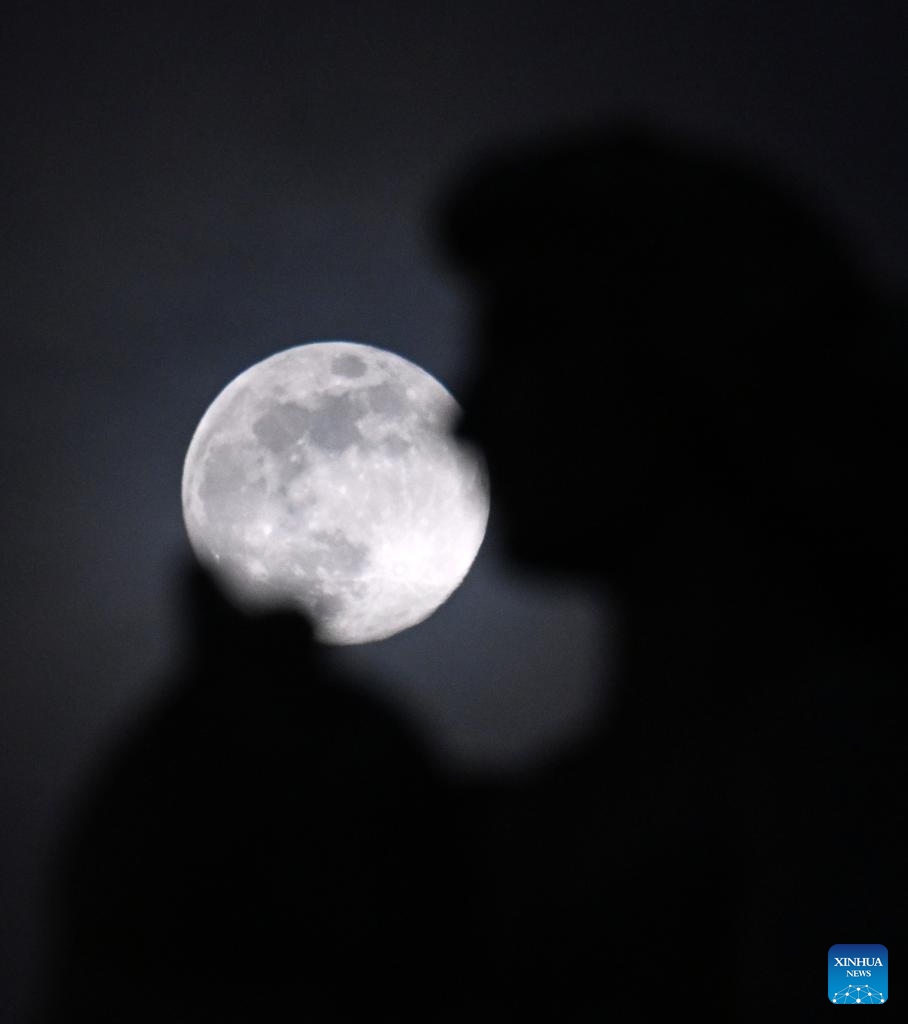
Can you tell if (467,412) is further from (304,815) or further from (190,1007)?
(190,1007)

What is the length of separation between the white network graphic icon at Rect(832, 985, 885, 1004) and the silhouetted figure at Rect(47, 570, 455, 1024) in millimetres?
1012

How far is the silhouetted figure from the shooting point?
2105 mm

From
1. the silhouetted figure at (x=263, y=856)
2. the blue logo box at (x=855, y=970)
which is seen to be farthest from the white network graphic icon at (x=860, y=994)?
the silhouetted figure at (x=263, y=856)

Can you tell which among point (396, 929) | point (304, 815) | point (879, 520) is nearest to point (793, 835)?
point (879, 520)

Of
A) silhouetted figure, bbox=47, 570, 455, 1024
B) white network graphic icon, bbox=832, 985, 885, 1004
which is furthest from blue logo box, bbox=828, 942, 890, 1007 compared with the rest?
silhouetted figure, bbox=47, 570, 455, 1024

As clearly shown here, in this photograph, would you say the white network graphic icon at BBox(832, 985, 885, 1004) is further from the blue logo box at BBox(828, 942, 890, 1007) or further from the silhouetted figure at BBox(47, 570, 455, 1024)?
the silhouetted figure at BBox(47, 570, 455, 1024)

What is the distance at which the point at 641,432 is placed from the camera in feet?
7.73

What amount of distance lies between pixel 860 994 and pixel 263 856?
1552 millimetres

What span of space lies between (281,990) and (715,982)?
110cm

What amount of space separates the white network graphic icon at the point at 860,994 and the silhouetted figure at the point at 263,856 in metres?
1.01

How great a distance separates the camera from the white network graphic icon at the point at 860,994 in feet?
6.86

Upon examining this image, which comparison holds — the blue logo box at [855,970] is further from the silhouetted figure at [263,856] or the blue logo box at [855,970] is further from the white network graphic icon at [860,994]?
the silhouetted figure at [263,856]

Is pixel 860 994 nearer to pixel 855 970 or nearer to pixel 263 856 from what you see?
pixel 855 970

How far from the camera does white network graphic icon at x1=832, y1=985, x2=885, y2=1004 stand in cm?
209
